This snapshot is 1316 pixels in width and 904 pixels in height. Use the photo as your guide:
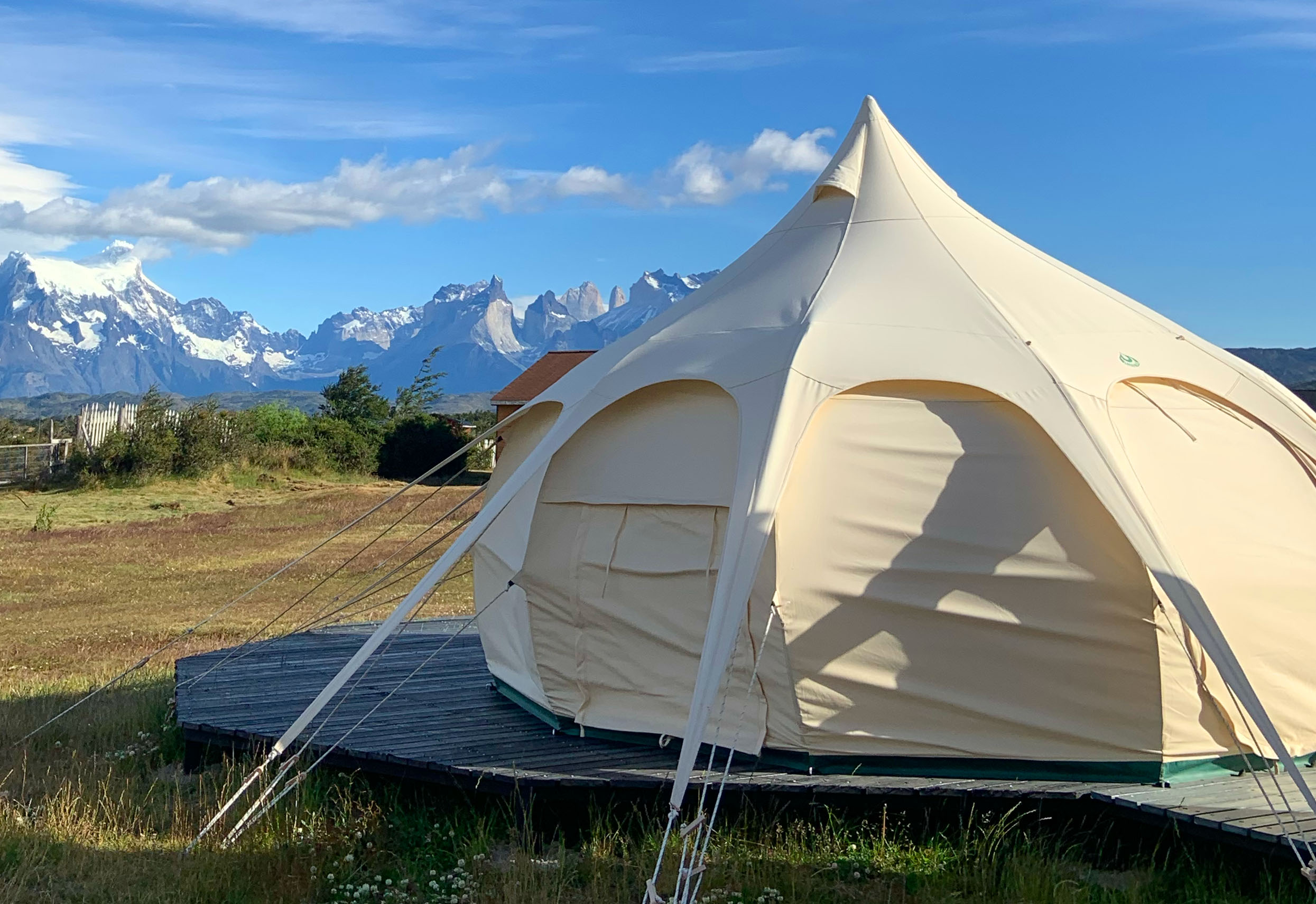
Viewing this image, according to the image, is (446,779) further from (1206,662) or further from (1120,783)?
(1206,662)

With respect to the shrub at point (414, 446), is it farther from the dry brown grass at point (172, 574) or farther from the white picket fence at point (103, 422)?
the white picket fence at point (103, 422)

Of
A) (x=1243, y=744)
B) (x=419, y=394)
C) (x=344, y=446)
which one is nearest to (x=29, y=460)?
(x=344, y=446)

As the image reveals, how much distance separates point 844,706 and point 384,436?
3183 centimetres

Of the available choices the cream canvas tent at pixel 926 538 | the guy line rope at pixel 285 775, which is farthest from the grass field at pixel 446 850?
the cream canvas tent at pixel 926 538

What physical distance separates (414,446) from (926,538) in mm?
31988

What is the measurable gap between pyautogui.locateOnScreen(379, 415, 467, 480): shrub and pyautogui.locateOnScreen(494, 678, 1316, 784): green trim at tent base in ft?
99.0

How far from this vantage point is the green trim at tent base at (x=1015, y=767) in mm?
5230

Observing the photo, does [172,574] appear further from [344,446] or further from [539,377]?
[539,377]

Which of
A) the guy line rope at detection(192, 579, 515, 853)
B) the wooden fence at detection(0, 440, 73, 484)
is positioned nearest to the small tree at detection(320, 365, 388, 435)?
the wooden fence at detection(0, 440, 73, 484)

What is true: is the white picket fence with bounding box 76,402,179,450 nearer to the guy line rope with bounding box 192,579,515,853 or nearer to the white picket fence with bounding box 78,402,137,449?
the white picket fence with bounding box 78,402,137,449

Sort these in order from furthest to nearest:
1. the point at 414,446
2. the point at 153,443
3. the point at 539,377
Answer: the point at 539,377, the point at 414,446, the point at 153,443

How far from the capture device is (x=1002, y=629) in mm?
5289

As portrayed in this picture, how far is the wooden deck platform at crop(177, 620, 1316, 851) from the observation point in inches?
193

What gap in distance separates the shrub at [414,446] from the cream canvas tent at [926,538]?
29.3 metres
